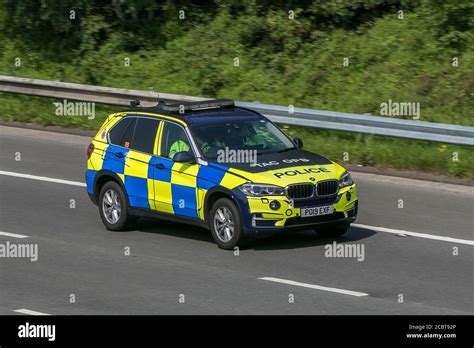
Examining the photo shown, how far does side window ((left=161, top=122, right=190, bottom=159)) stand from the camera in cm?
1505

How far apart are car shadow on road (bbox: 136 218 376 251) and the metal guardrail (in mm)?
4211

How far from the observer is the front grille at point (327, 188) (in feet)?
46.4

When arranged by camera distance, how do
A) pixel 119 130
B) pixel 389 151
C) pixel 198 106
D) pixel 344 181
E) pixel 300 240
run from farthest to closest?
pixel 389 151, pixel 119 130, pixel 198 106, pixel 300 240, pixel 344 181

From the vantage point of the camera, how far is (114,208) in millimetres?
15836

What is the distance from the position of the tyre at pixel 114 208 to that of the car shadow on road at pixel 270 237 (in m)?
0.33

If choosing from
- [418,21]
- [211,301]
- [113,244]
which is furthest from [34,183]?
[418,21]

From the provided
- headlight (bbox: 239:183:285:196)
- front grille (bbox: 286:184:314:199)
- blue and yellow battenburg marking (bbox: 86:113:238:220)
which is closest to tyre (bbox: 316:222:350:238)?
front grille (bbox: 286:184:314:199)

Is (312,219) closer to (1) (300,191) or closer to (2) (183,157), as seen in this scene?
(1) (300,191)

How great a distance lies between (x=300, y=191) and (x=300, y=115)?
275 inches

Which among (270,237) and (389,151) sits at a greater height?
(389,151)

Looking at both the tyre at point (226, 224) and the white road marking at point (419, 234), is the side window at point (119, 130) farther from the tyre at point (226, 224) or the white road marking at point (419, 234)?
the white road marking at point (419, 234)

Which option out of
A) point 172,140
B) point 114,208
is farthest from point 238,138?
point 114,208

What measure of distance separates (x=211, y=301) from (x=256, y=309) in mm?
615

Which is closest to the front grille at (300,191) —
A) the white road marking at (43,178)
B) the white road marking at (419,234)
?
the white road marking at (419,234)
